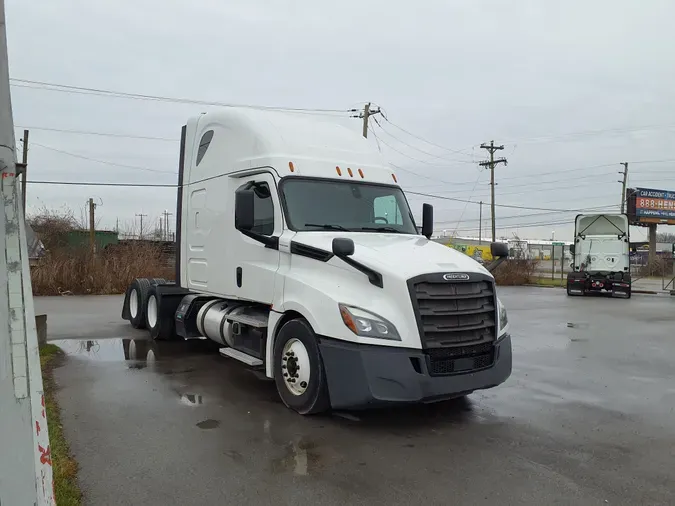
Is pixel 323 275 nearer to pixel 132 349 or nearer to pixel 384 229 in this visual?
pixel 384 229

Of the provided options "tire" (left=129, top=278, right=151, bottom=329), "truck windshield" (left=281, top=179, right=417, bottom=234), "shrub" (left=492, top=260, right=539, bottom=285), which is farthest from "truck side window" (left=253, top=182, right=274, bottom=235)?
"shrub" (left=492, top=260, right=539, bottom=285)

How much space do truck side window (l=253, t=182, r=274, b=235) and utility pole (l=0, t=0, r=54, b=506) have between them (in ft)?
13.5

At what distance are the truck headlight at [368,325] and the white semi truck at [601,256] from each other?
21673 millimetres

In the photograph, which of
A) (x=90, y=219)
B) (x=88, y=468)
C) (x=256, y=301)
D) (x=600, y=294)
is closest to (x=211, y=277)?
Answer: (x=256, y=301)

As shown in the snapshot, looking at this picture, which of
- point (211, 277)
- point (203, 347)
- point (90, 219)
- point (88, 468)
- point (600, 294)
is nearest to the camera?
point (88, 468)

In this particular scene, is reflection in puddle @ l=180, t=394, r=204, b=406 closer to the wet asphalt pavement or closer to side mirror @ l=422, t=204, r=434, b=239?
the wet asphalt pavement

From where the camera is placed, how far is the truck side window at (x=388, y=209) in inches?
276

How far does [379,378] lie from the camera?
508 centimetres

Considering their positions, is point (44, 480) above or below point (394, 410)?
above

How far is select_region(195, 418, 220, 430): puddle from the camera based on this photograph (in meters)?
5.41

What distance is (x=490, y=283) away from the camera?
19.2ft

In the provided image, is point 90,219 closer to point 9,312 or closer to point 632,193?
point 9,312

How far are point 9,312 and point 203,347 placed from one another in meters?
7.59

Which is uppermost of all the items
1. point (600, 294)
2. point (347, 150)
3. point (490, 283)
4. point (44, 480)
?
point (347, 150)
